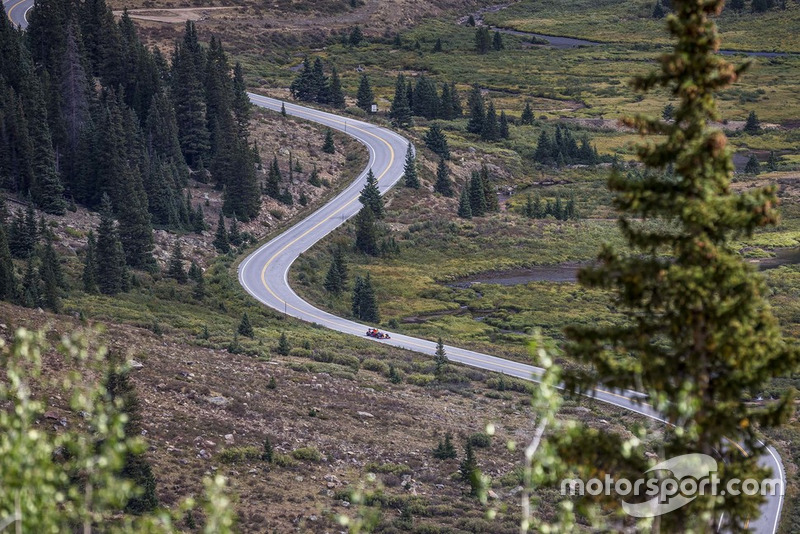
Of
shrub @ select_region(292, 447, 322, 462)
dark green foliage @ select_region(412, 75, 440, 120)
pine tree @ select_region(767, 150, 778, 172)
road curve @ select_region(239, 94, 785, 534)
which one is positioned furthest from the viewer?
dark green foliage @ select_region(412, 75, 440, 120)

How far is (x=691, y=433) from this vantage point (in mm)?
12672

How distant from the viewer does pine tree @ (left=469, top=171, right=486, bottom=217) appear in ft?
378

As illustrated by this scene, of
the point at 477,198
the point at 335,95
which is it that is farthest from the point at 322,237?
the point at 335,95

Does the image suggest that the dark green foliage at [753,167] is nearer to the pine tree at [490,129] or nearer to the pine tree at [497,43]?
the pine tree at [490,129]

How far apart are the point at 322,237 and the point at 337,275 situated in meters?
10.9

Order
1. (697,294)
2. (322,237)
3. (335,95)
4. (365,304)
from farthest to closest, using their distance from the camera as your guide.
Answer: (335,95)
(322,237)
(365,304)
(697,294)

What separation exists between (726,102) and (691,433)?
528 feet

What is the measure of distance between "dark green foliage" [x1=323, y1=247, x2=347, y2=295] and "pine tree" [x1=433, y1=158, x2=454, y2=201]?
31.0 m

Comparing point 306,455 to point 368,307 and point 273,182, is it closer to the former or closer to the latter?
point 368,307

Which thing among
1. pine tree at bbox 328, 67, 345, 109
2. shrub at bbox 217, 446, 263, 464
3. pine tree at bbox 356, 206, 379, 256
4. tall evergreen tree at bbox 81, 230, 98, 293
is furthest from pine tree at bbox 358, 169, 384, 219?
shrub at bbox 217, 446, 263, 464

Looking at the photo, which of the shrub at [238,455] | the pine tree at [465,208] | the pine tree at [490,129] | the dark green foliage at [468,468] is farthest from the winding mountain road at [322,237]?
the pine tree at [490,129]

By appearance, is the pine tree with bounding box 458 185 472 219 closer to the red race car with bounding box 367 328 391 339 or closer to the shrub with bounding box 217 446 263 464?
the red race car with bounding box 367 328 391 339

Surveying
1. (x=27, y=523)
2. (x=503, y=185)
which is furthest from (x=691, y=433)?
(x=503, y=185)

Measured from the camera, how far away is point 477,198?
4562 inches
